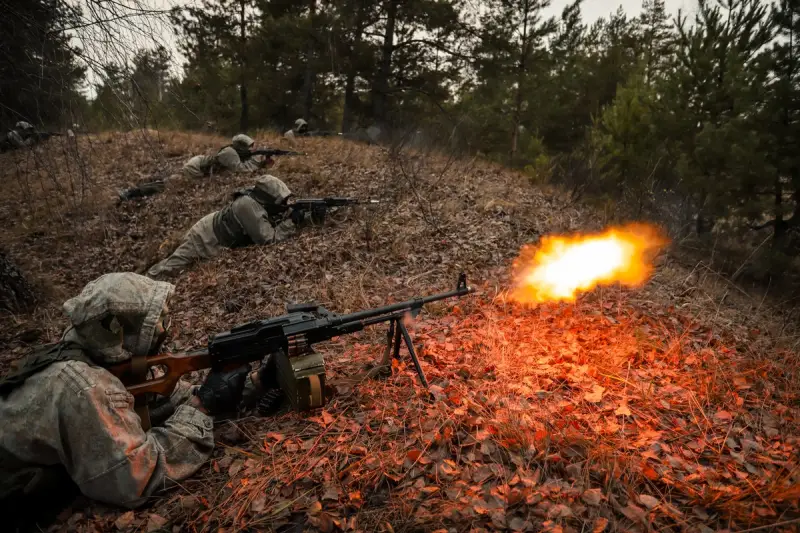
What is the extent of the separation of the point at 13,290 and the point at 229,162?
248 inches

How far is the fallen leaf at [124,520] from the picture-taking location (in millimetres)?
2463

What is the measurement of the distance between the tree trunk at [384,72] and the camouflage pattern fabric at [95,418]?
1531cm

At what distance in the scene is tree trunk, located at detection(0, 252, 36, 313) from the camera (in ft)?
18.5

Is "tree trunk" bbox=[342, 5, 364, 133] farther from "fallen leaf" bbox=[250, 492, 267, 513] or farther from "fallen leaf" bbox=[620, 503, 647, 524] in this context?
"fallen leaf" bbox=[620, 503, 647, 524]

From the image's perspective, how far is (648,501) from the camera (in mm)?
2408

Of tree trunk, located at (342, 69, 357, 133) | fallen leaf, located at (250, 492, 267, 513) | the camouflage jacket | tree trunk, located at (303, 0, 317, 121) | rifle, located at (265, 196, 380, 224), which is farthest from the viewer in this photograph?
tree trunk, located at (342, 69, 357, 133)

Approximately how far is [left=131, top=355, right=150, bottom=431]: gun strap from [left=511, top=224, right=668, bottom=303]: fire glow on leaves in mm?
4303

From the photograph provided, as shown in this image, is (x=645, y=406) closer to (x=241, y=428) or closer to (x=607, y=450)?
(x=607, y=450)

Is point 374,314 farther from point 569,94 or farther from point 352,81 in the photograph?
point 569,94

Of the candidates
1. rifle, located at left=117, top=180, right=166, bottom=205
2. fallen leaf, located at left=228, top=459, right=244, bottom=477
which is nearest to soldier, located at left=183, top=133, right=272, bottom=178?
rifle, located at left=117, top=180, right=166, bottom=205

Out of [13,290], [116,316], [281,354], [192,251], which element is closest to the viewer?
[116,316]

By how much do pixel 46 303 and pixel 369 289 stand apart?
493 centimetres

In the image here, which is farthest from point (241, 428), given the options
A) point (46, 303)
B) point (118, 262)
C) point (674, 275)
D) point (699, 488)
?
point (674, 275)

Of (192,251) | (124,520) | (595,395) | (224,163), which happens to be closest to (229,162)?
(224,163)
